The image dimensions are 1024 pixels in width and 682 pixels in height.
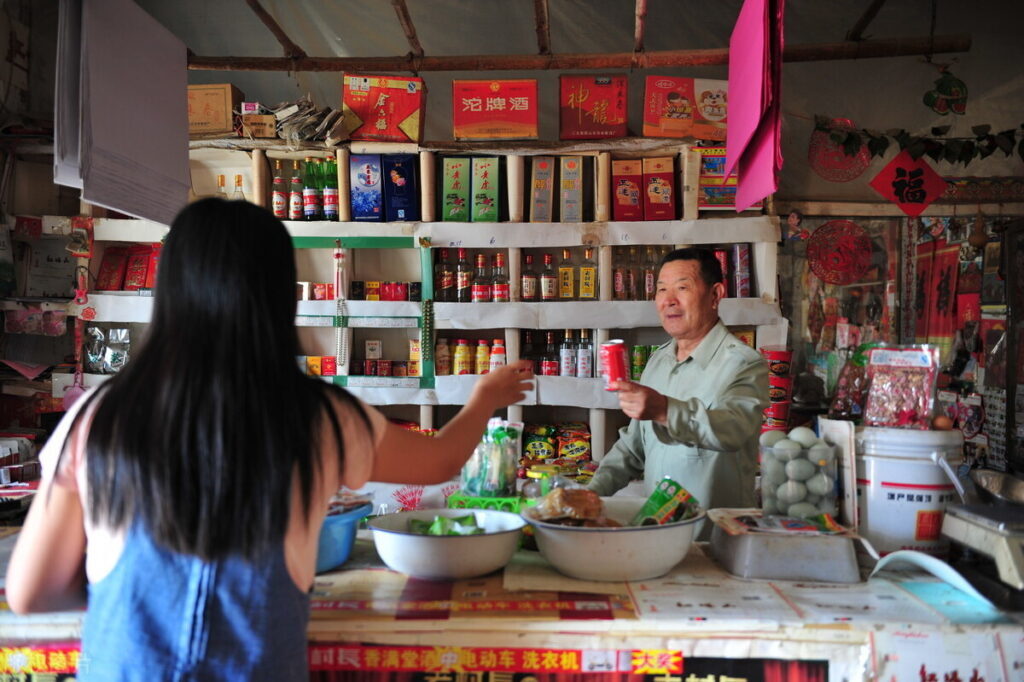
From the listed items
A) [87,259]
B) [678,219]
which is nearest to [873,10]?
[678,219]

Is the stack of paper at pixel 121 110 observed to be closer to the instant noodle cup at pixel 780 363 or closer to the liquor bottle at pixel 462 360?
the liquor bottle at pixel 462 360

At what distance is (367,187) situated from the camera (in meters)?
3.86

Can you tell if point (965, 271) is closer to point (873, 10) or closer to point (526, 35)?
point (873, 10)

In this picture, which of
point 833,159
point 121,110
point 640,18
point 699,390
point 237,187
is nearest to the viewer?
point 121,110

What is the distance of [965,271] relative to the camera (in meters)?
4.25

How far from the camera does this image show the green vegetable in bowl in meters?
1.55

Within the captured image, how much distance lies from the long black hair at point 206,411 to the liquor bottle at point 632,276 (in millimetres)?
2967

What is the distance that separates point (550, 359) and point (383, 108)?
161cm

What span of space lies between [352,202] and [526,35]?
1678 millimetres

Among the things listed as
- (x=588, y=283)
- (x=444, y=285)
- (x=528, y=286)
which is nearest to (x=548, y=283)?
(x=528, y=286)

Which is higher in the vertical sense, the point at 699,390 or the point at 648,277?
the point at 648,277

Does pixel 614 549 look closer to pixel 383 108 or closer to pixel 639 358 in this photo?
pixel 639 358

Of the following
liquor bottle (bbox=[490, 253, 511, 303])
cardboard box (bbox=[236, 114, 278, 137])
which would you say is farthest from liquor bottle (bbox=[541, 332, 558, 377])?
cardboard box (bbox=[236, 114, 278, 137])

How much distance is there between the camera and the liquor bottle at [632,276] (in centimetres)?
385
